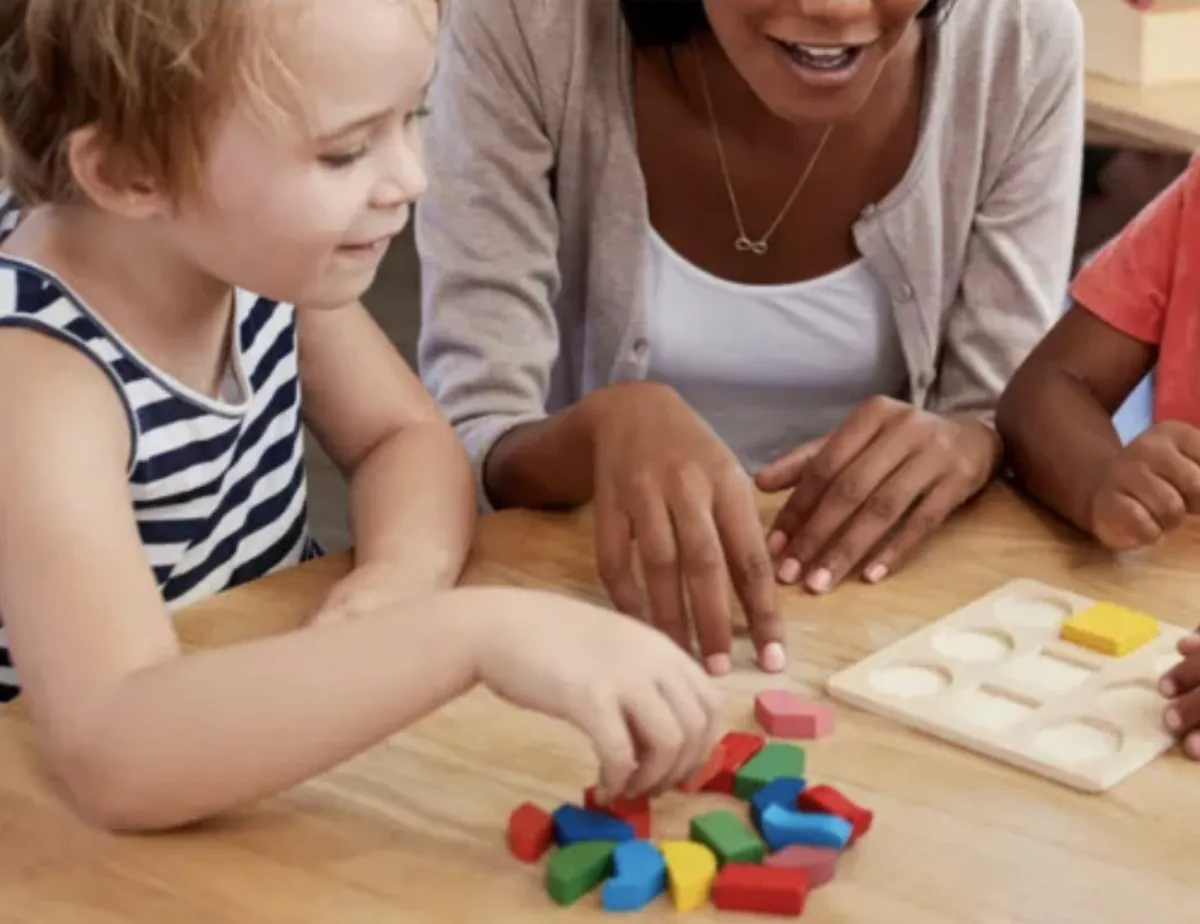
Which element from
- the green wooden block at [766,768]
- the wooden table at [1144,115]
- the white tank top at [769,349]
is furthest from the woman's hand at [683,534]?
the wooden table at [1144,115]

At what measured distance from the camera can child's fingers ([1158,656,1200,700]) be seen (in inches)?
33.1

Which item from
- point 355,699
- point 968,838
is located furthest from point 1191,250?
point 355,699

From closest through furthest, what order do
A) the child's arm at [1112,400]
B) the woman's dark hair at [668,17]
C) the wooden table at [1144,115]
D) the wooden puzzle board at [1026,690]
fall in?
the wooden puzzle board at [1026,690]
the child's arm at [1112,400]
the woman's dark hair at [668,17]
the wooden table at [1144,115]

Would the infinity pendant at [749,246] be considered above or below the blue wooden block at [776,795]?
below

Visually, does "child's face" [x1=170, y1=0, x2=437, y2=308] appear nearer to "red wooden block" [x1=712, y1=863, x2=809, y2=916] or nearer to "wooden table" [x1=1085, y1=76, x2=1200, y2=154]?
"red wooden block" [x1=712, y1=863, x2=809, y2=916]

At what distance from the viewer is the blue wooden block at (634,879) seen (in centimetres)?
70

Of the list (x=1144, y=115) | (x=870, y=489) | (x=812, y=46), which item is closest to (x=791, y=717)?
(x=870, y=489)

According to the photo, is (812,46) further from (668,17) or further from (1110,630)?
(1110,630)

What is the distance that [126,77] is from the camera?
0.83 metres

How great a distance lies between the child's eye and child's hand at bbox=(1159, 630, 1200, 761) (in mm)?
460

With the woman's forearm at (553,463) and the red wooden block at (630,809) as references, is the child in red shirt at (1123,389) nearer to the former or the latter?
the woman's forearm at (553,463)

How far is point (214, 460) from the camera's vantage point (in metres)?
1.00

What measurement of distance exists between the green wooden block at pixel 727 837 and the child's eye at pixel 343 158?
1.15 ft

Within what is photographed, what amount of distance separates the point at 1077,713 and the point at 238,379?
0.50m
